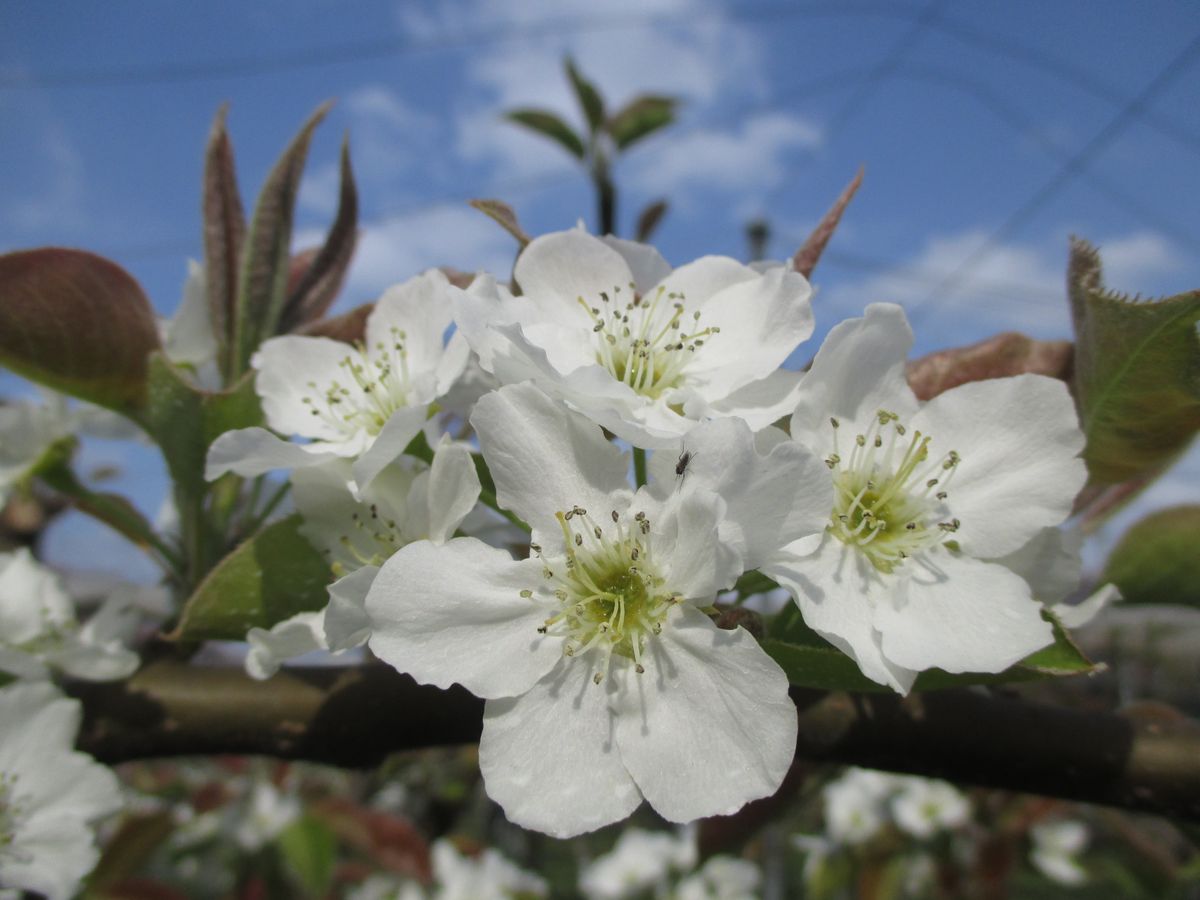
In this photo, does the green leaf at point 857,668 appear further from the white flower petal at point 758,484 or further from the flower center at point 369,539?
the flower center at point 369,539

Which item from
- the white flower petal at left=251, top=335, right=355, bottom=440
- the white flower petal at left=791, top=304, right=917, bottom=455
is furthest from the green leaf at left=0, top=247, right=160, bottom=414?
the white flower petal at left=791, top=304, right=917, bottom=455

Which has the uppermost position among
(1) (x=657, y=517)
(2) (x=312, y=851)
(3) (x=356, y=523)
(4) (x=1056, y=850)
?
(1) (x=657, y=517)

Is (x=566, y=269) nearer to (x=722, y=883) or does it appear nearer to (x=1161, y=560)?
(x=1161, y=560)

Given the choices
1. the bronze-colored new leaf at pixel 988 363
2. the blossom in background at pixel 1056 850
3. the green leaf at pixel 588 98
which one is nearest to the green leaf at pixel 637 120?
the green leaf at pixel 588 98

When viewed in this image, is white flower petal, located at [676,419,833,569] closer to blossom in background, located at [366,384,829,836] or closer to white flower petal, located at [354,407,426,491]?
blossom in background, located at [366,384,829,836]

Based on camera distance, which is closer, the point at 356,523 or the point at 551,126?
the point at 356,523

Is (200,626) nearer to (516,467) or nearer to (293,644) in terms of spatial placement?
(293,644)

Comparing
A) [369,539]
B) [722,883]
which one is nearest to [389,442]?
[369,539]
